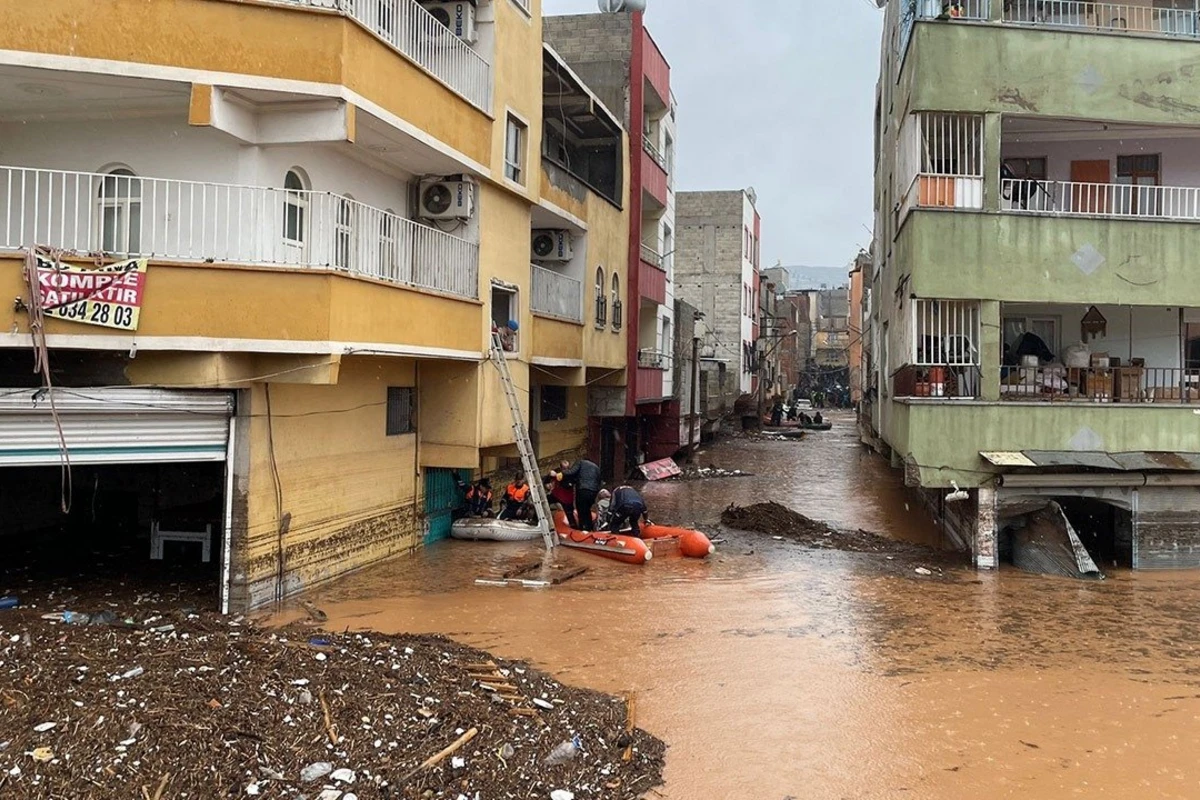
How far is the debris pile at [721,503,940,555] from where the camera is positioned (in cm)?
1738

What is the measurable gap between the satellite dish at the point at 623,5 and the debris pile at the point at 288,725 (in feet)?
73.1

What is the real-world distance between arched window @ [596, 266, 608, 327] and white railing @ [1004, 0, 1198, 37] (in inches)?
395

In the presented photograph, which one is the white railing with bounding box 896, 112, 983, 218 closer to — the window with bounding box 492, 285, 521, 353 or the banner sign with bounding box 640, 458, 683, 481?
the window with bounding box 492, 285, 521, 353

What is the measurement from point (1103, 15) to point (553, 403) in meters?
14.1

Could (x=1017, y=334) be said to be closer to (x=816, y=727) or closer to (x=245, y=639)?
(x=816, y=727)

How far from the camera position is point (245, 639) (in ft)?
Answer: 27.1

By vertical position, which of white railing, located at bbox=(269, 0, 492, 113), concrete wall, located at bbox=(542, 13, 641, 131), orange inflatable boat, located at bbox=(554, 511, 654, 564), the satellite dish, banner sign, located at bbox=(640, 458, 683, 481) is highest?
the satellite dish

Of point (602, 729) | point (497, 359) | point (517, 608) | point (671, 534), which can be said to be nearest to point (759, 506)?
point (671, 534)

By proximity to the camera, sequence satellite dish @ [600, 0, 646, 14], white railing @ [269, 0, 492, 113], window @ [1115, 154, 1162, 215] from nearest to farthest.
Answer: white railing @ [269, 0, 492, 113] → window @ [1115, 154, 1162, 215] → satellite dish @ [600, 0, 646, 14]

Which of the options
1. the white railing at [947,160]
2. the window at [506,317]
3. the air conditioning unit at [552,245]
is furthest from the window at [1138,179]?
the window at [506,317]

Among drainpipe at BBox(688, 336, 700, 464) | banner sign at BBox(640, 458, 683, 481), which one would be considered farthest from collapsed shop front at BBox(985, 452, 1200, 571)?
drainpipe at BBox(688, 336, 700, 464)

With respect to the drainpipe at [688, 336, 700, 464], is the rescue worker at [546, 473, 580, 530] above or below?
below

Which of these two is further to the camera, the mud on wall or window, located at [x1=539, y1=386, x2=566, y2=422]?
window, located at [x1=539, y1=386, x2=566, y2=422]

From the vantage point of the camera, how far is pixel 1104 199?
17.3 metres
